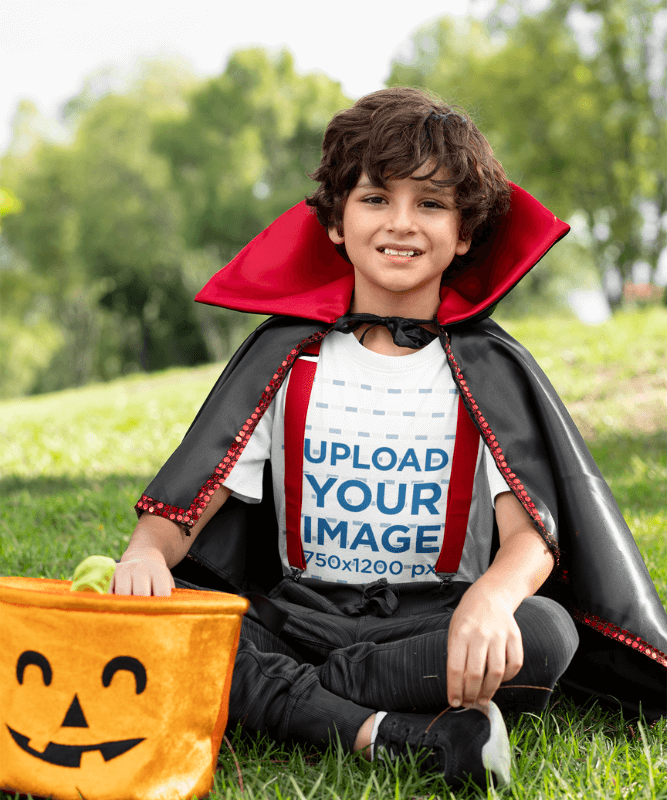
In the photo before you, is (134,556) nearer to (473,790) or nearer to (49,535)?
(473,790)

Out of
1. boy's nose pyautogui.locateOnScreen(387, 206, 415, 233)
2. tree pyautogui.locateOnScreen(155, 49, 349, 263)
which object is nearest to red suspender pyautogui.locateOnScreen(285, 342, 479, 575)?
boy's nose pyautogui.locateOnScreen(387, 206, 415, 233)

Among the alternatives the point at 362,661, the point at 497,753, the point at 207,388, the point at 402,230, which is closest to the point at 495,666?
the point at 497,753

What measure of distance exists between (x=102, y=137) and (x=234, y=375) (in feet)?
93.9

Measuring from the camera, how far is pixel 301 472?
2.27 metres

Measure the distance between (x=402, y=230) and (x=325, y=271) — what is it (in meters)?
0.42

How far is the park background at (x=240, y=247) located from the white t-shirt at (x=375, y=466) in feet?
1.77

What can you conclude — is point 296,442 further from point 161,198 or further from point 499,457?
point 161,198

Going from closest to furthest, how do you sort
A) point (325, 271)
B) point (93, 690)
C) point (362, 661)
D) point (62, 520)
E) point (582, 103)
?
1. point (93, 690)
2. point (362, 661)
3. point (325, 271)
4. point (62, 520)
5. point (582, 103)

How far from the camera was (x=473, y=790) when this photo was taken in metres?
1.74

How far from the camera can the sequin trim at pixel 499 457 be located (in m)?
1.98

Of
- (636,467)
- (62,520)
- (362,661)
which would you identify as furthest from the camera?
(636,467)

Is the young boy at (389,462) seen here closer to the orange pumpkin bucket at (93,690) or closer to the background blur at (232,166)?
the orange pumpkin bucket at (93,690)

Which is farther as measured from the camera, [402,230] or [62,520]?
[62,520]

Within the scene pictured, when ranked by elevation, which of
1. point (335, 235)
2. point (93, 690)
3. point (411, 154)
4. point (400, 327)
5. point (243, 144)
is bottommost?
point (93, 690)
